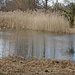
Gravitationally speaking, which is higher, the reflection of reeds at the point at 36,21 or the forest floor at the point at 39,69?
the reflection of reeds at the point at 36,21

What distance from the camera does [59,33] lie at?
1614 cm

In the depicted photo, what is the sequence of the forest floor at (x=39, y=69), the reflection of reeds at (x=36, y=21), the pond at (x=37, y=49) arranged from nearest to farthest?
the forest floor at (x=39, y=69) < the pond at (x=37, y=49) < the reflection of reeds at (x=36, y=21)

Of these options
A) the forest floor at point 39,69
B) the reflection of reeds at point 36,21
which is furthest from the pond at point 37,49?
the reflection of reeds at point 36,21

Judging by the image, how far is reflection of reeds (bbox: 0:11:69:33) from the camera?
647 inches

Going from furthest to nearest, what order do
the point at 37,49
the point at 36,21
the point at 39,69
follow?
the point at 36,21, the point at 37,49, the point at 39,69

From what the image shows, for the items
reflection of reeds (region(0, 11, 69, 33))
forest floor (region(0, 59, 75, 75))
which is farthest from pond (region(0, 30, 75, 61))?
reflection of reeds (region(0, 11, 69, 33))

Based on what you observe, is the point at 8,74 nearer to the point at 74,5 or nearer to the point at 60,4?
the point at 74,5

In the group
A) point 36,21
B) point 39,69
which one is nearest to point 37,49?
point 39,69

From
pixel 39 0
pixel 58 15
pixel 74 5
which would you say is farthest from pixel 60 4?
pixel 58 15

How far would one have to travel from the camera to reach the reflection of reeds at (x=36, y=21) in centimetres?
1644

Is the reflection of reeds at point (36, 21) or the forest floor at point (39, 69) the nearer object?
the forest floor at point (39, 69)

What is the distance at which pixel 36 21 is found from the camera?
16625 millimetres

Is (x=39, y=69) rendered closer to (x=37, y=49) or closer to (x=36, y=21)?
(x=37, y=49)

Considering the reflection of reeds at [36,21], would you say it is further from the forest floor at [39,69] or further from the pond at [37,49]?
the forest floor at [39,69]
